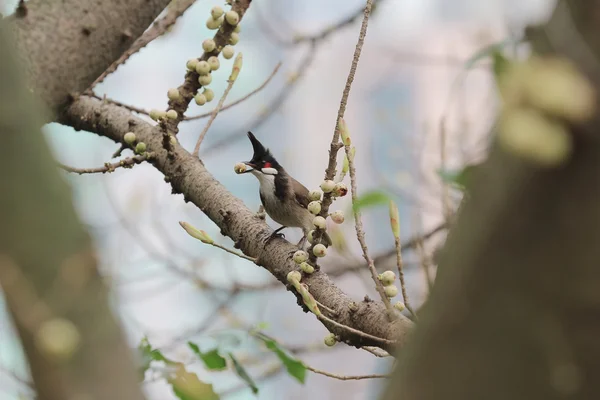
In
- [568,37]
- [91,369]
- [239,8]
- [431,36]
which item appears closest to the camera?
[568,37]

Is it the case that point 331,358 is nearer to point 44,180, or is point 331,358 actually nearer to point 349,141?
point 349,141

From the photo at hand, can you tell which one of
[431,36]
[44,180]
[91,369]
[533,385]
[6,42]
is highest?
[431,36]

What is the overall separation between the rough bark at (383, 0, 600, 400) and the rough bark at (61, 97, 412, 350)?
1.49 ft

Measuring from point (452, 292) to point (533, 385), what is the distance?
6 cm

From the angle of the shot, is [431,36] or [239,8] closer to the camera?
[239,8]

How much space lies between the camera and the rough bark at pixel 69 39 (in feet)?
3.11

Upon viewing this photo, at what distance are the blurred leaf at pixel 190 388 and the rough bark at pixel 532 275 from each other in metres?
0.27

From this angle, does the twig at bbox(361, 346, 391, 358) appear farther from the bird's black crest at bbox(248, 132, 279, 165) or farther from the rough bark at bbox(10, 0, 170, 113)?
the bird's black crest at bbox(248, 132, 279, 165)

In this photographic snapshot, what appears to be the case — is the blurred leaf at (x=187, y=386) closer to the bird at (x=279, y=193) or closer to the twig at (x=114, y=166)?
the twig at (x=114, y=166)

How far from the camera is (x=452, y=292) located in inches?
15.1

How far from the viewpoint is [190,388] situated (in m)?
0.61

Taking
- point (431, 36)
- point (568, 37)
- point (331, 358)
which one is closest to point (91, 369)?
point (568, 37)

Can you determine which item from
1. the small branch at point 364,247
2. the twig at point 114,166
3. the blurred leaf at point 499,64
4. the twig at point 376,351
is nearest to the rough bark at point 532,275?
the blurred leaf at point 499,64

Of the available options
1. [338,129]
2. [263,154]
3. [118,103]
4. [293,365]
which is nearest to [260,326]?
[293,365]
